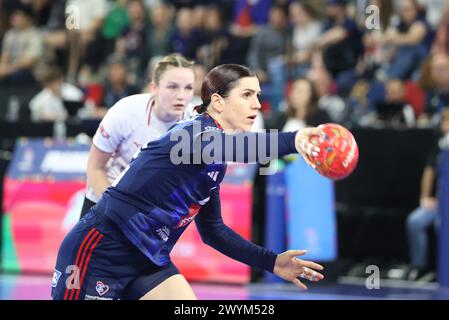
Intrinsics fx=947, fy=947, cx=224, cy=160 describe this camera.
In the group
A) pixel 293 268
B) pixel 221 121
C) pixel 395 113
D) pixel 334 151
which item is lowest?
pixel 293 268

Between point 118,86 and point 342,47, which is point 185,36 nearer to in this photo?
point 118,86

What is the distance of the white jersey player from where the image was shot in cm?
641

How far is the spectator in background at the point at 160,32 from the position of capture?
15.0 m

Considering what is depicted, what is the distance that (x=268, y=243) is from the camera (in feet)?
34.9

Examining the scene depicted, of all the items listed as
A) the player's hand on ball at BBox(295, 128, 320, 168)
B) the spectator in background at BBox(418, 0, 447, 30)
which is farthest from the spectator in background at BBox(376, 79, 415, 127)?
the player's hand on ball at BBox(295, 128, 320, 168)

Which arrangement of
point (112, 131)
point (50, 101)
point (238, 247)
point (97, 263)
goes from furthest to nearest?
point (50, 101) < point (112, 131) < point (238, 247) < point (97, 263)

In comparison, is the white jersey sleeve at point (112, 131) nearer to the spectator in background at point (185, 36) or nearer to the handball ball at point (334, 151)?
the handball ball at point (334, 151)

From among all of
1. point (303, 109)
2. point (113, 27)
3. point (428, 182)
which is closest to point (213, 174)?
point (303, 109)

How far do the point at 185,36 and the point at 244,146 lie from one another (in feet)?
33.9

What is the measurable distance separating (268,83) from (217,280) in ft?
13.4

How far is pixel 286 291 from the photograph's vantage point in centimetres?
967

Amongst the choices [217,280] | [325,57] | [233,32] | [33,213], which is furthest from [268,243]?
[233,32]

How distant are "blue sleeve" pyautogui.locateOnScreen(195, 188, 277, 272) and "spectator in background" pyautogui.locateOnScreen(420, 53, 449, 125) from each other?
6.66 metres

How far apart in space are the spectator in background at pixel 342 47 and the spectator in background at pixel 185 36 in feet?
6.49
